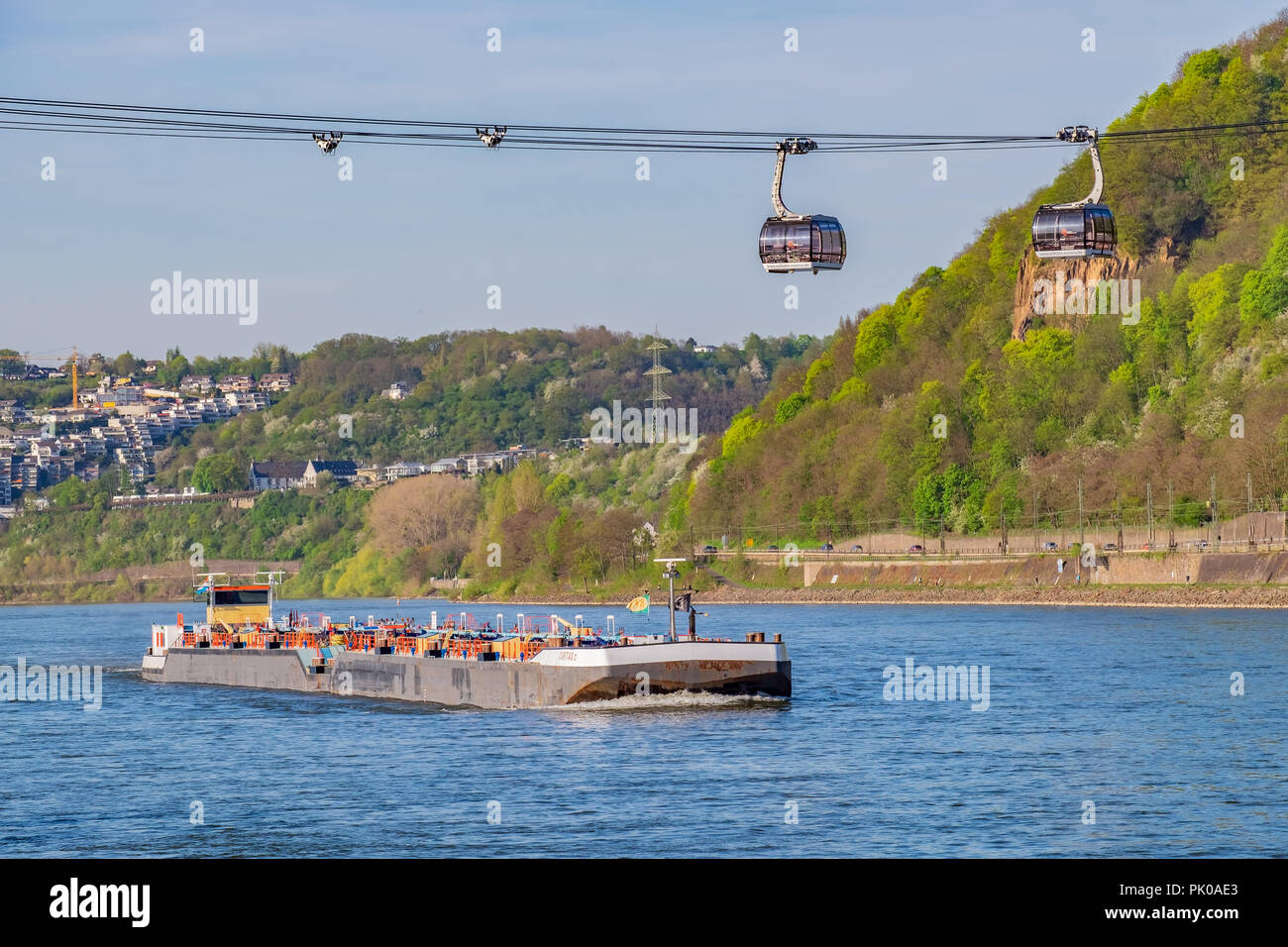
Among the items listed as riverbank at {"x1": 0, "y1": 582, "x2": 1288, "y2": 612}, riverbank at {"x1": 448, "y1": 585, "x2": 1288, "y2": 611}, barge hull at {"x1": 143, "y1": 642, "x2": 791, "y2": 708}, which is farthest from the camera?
riverbank at {"x1": 0, "y1": 582, "x2": 1288, "y2": 612}

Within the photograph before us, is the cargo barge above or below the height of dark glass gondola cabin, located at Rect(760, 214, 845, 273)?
below

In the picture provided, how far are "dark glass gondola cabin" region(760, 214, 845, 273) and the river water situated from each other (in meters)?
12.2

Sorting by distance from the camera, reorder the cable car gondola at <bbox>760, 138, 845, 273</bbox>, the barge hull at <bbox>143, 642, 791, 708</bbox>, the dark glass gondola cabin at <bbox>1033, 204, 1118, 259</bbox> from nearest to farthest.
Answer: the cable car gondola at <bbox>760, 138, 845, 273</bbox> → the dark glass gondola cabin at <bbox>1033, 204, 1118, 259</bbox> → the barge hull at <bbox>143, 642, 791, 708</bbox>

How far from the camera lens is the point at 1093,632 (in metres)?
101

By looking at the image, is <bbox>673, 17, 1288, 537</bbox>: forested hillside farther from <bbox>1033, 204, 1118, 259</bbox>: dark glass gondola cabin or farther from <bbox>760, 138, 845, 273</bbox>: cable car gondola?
<bbox>760, 138, 845, 273</bbox>: cable car gondola

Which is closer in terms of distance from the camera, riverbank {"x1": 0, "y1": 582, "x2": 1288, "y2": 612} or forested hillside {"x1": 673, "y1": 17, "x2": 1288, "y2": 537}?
riverbank {"x1": 0, "y1": 582, "x2": 1288, "y2": 612}

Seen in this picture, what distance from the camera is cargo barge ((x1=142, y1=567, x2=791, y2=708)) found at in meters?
62.9

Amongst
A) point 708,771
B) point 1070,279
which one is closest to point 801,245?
point 708,771

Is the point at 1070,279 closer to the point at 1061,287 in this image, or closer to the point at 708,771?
the point at 1061,287

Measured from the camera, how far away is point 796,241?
37.8 meters

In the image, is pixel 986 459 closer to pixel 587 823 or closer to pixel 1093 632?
pixel 1093 632

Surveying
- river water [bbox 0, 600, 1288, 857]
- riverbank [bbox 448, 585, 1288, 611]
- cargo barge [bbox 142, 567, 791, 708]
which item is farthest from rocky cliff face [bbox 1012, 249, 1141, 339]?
river water [bbox 0, 600, 1288, 857]
